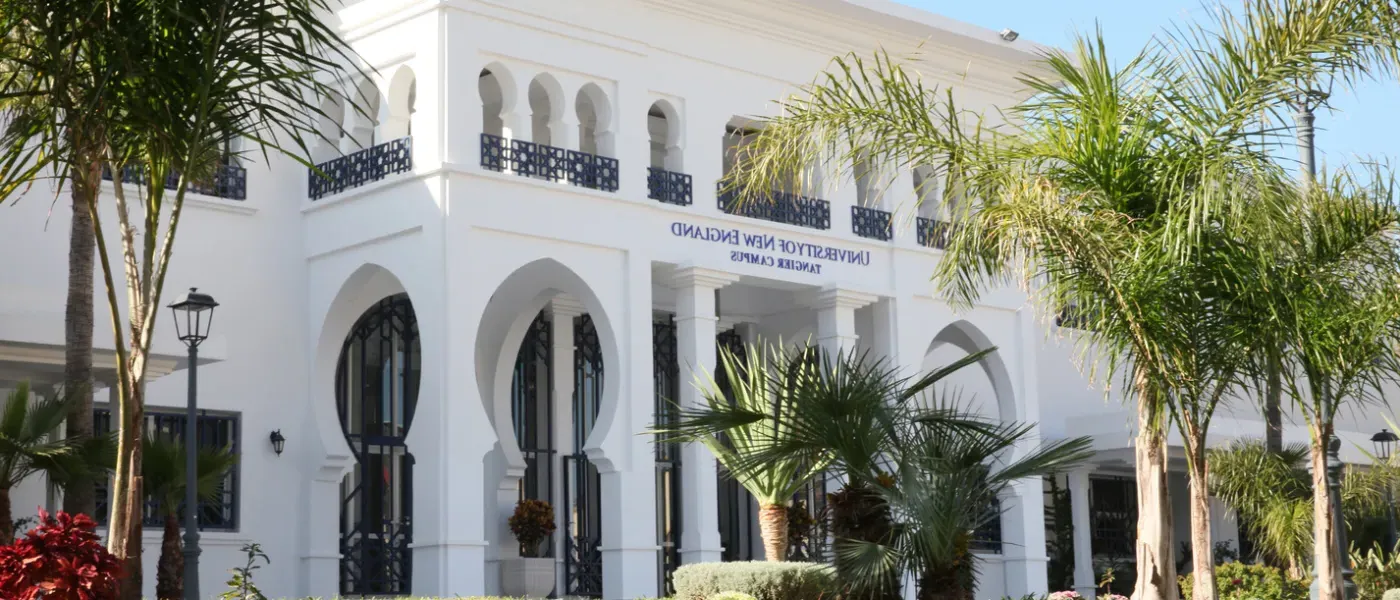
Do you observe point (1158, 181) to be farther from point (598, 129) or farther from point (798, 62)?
point (798, 62)

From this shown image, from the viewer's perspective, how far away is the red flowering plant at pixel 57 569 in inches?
356

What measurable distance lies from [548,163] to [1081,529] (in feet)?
46.4

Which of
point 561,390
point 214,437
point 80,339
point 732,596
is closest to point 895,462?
point 732,596

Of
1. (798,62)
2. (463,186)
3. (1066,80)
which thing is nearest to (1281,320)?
(1066,80)

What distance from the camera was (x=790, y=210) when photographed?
26234 mm

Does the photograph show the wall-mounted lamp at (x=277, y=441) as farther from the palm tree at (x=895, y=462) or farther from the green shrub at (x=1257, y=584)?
the green shrub at (x=1257, y=584)

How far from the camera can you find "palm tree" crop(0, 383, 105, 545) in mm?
15789

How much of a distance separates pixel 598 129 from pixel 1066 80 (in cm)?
1263

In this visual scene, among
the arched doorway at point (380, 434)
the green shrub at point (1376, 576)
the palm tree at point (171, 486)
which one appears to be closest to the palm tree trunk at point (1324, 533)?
the green shrub at point (1376, 576)

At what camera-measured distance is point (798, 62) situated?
27.0 m

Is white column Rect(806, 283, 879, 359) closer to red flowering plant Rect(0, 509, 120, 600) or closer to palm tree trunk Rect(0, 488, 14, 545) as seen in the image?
palm tree trunk Rect(0, 488, 14, 545)

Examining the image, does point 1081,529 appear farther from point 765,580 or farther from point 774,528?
point 765,580

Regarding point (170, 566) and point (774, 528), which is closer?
point (774, 528)

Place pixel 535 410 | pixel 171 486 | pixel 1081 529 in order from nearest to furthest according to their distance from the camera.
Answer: pixel 171 486 → pixel 535 410 → pixel 1081 529
